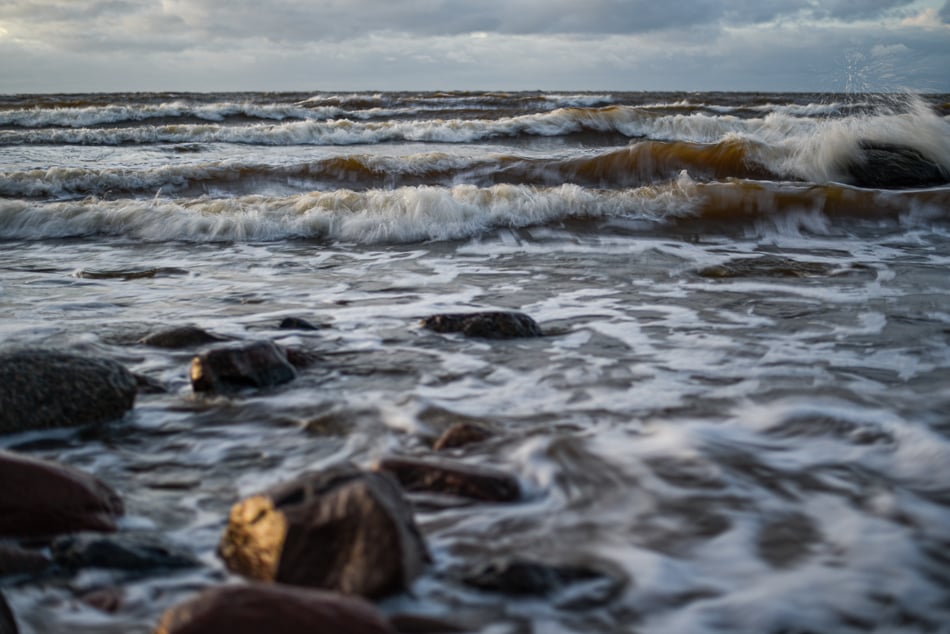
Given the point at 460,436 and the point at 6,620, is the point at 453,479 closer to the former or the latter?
the point at 460,436

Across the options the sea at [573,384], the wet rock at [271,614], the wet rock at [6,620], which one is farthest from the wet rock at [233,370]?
the wet rock at [271,614]

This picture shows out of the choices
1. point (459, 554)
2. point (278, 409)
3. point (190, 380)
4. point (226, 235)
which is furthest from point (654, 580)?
point (226, 235)

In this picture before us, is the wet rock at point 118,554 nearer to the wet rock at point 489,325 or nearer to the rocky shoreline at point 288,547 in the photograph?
the rocky shoreline at point 288,547

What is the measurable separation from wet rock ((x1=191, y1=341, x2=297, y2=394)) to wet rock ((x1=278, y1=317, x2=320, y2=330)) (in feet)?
2.31

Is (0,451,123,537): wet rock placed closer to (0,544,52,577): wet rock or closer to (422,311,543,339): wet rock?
(0,544,52,577): wet rock

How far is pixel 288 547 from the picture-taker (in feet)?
4.80

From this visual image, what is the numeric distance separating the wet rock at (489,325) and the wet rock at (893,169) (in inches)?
215

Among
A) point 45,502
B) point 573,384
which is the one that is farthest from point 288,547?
point 573,384

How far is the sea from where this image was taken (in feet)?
5.19

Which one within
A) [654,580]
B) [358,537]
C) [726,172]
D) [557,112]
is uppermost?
[557,112]

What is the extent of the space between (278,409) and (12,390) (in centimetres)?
75

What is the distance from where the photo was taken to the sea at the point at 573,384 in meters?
1.58

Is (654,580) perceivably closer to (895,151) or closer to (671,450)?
(671,450)

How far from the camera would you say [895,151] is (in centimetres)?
780
